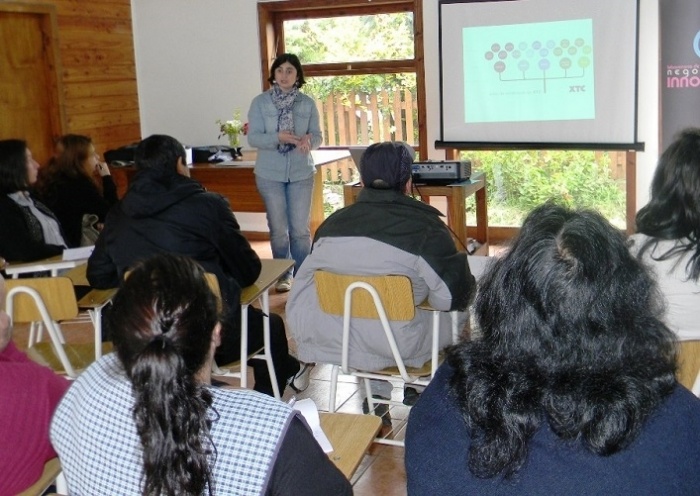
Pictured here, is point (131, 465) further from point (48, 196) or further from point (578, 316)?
point (48, 196)

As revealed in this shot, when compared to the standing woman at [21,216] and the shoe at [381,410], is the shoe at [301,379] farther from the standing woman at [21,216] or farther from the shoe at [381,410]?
the standing woman at [21,216]

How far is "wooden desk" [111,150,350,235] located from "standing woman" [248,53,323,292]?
0.89 m

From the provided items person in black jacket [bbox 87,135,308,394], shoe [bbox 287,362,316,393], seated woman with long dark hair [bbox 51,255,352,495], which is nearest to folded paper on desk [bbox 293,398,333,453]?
seated woman with long dark hair [bbox 51,255,352,495]

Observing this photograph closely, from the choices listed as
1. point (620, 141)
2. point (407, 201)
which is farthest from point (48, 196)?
point (620, 141)

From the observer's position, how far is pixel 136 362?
4.47 feet

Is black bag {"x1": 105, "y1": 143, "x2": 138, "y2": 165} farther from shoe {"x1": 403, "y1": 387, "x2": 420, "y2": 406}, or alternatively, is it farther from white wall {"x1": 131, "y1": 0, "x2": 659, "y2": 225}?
shoe {"x1": 403, "y1": 387, "x2": 420, "y2": 406}

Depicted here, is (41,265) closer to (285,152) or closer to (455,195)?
(285,152)

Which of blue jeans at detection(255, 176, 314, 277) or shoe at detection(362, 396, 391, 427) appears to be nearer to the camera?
shoe at detection(362, 396, 391, 427)

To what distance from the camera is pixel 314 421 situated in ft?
6.15

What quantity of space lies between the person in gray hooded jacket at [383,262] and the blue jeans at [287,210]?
219cm

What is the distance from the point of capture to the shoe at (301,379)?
12.3ft

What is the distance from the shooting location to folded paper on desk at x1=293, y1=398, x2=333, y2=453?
183cm

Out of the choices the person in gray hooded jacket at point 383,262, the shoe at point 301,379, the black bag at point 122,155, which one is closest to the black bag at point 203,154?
the black bag at point 122,155

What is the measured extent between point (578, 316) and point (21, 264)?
3.01 metres
